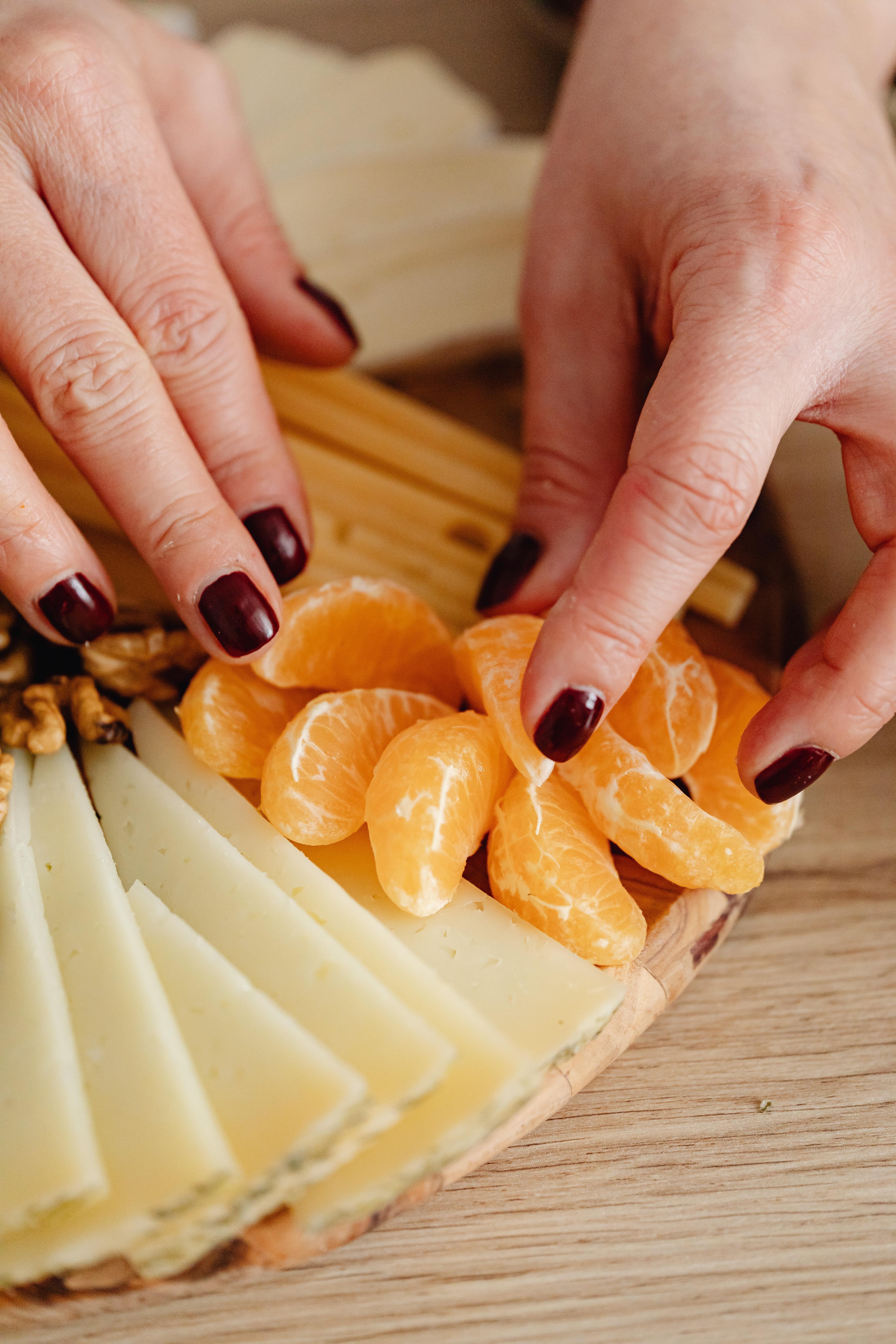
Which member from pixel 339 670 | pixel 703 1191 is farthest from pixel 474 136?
pixel 703 1191

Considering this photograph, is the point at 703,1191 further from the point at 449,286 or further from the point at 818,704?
the point at 449,286

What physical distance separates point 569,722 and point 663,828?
0.19m

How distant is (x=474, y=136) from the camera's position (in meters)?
2.78

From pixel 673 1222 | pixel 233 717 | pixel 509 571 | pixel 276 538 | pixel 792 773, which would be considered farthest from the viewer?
pixel 509 571

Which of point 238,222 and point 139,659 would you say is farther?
point 238,222

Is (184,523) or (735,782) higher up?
(184,523)

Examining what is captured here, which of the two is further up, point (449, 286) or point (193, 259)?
point (193, 259)

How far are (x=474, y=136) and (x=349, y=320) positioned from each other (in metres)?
1.10

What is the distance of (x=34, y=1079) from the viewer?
1.08 meters

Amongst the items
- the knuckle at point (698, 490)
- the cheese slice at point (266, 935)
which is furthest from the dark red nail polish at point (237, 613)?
the knuckle at point (698, 490)

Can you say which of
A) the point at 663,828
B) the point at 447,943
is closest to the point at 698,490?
the point at 663,828

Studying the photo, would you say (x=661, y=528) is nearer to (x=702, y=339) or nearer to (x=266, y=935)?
(x=702, y=339)

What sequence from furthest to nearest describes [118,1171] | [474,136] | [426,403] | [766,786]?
[474,136], [426,403], [766,786], [118,1171]

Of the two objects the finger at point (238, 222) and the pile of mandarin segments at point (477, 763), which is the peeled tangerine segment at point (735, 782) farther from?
→ the finger at point (238, 222)
